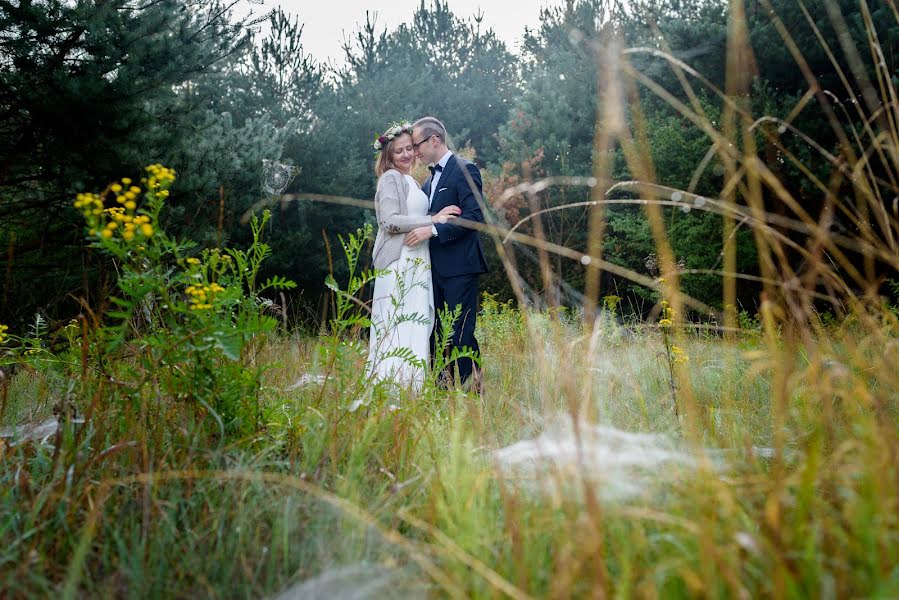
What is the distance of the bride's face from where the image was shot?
160 inches

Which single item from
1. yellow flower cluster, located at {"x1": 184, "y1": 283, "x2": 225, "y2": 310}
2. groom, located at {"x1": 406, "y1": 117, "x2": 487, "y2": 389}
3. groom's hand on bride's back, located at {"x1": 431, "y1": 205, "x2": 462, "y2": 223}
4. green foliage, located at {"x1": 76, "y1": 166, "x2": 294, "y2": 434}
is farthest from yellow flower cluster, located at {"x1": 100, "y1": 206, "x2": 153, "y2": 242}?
groom, located at {"x1": 406, "y1": 117, "x2": 487, "y2": 389}

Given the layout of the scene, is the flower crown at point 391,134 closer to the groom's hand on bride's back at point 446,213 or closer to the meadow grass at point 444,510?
the groom's hand on bride's back at point 446,213

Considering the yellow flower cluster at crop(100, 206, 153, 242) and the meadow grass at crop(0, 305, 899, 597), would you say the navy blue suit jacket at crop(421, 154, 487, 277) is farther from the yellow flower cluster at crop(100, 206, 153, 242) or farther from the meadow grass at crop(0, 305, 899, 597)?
the yellow flower cluster at crop(100, 206, 153, 242)

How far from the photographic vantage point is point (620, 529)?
116cm

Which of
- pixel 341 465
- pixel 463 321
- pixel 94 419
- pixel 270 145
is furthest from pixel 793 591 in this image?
pixel 270 145

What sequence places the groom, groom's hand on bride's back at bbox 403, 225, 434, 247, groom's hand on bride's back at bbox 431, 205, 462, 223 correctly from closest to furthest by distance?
groom's hand on bride's back at bbox 431, 205, 462, 223, groom's hand on bride's back at bbox 403, 225, 434, 247, the groom

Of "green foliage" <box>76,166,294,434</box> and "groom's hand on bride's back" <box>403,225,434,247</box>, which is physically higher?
"groom's hand on bride's back" <box>403,225,434,247</box>

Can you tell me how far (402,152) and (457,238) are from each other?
2.29 feet

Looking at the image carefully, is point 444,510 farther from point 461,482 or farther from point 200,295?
point 200,295

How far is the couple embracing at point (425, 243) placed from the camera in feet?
12.7

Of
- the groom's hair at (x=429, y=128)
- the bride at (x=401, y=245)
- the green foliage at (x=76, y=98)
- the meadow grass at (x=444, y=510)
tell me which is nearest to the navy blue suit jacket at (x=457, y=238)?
the bride at (x=401, y=245)

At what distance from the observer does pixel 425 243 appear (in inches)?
158

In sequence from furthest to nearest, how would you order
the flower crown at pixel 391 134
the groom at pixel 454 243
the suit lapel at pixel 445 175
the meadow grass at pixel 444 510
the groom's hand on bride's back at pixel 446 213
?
the flower crown at pixel 391 134 → the suit lapel at pixel 445 175 → the groom at pixel 454 243 → the groom's hand on bride's back at pixel 446 213 → the meadow grass at pixel 444 510

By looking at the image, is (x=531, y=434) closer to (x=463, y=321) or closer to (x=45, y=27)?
(x=463, y=321)
